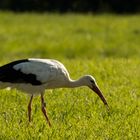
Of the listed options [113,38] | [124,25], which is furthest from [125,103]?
[124,25]

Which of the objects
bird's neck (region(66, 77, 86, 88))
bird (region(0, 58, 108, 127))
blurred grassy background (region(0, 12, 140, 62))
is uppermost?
bird (region(0, 58, 108, 127))

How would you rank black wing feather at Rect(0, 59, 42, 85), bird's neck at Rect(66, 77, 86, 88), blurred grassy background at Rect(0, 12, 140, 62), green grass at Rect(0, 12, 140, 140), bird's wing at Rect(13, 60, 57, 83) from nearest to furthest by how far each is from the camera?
1. green grass at Rect(0, 12, 140, 140)
2. black wing feather at Rect(0, 59, 42, 85)
3. bird's wing at Rect(13, 60, 57, 83)
4. bird's neck at Rect(66, 77, 86, 88)
5. blurred grassy background at Rect(0, 12, 140, 62)

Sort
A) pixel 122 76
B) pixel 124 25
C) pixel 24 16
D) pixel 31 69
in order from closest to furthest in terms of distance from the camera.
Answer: pixel 31 69
pixel 122 76
pixel 124 25
pixel 24 16

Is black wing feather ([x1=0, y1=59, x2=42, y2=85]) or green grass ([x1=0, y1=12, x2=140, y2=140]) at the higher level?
black wing feather ([x1=0, y1=59, x2=42, y2=85])

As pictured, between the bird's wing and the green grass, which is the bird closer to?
the bird's wing

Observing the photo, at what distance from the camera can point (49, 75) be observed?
328 inches

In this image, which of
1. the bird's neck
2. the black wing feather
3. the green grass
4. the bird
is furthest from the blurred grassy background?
the black wing feather

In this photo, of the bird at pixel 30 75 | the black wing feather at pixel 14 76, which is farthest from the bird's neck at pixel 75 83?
the black wing feather at pixel 14 76

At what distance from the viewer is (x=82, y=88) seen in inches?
417

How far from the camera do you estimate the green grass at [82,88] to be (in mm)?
7793

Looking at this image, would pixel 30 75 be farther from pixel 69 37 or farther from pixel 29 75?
pixel 69 37

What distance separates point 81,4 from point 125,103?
22.9 m

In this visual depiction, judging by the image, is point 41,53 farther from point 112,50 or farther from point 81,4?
point 81,4

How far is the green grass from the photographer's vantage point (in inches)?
307
